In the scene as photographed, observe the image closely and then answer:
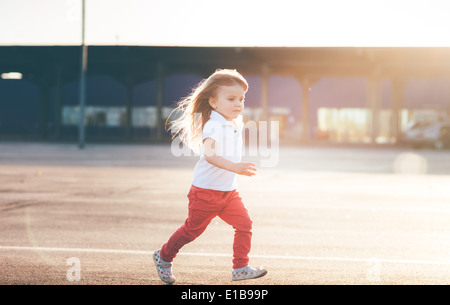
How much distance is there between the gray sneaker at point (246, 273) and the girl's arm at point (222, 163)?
847 millimetres

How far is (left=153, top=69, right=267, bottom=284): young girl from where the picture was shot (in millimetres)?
4895

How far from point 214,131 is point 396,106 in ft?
143

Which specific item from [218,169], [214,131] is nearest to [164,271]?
[218,169]

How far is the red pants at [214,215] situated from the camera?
496 cm

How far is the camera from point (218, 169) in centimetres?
498

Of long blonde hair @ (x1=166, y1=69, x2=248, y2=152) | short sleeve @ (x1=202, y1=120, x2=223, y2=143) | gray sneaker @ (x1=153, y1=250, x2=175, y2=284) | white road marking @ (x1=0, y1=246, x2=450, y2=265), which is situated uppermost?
long blonde hair @ (x1=166, y1=69, x2=248, y2=152)

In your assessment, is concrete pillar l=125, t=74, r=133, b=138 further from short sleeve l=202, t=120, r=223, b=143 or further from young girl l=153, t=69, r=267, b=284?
short sleeve l=202, t=120, r=223, b=143

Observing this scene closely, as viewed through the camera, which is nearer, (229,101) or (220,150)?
(220,150)

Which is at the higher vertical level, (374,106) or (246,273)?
(374,106)

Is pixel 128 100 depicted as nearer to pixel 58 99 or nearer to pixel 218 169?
pixel 58 99

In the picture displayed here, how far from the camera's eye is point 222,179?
4.99 meters

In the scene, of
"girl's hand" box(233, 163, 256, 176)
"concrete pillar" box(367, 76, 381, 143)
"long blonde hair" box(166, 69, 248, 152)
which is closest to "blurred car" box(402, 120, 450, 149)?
"concrete pillar" box(367, 76, 381, 143)

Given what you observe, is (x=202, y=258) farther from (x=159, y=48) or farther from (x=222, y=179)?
(x=159, y=48)

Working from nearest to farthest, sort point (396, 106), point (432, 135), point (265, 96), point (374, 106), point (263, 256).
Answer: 1. point (263, 256)
2. point (432, 135)
3. point (374, 106)
4. point (265, 96)
5. point (396, 106)
